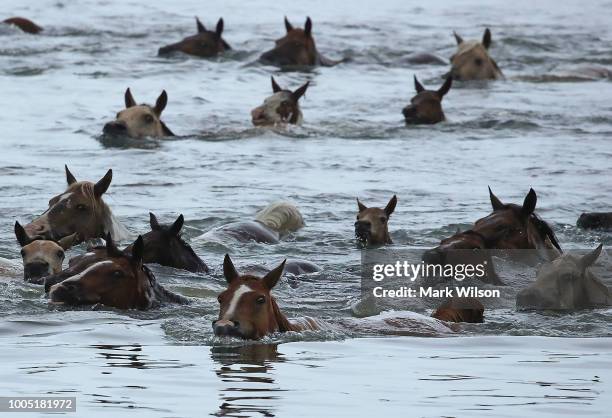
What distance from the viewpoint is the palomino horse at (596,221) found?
15.5m

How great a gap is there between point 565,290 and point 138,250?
316cm

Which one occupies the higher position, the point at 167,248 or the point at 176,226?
the point at 176,226

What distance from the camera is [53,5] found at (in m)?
38.3

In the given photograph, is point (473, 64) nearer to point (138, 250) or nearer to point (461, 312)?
point (461, 312)

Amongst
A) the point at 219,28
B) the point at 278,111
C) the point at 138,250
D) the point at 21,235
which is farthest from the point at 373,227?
the point at 219,28

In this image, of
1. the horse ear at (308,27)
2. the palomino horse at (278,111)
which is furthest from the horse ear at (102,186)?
the horse ear at (308,27)

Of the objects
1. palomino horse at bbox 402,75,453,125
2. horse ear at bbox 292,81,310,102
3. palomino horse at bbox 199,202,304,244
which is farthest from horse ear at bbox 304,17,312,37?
palomino horse at bbox 199,202,304,244

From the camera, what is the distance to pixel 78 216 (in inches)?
535

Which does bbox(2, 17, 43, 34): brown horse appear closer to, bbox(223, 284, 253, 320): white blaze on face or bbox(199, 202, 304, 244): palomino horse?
bbox(199, 202, 304, 244): palomino horse

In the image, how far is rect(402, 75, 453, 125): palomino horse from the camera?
23.4m

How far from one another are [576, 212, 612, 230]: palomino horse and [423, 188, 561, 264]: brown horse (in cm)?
245

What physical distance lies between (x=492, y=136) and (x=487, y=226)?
424 inches

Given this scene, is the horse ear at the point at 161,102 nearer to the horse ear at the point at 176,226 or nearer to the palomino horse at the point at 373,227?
the palomino horse at the point at 373,227

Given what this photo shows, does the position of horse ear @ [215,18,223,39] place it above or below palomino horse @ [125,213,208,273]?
above
